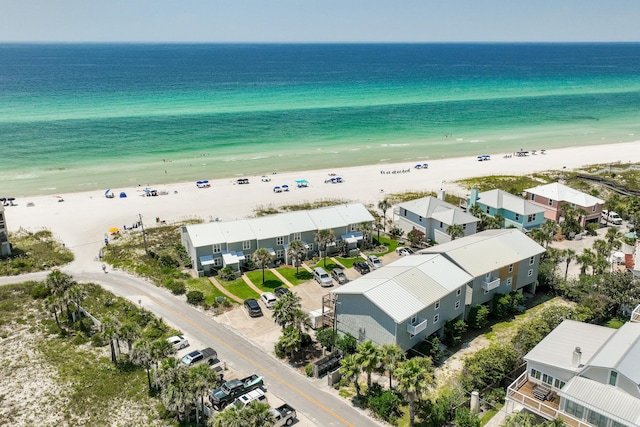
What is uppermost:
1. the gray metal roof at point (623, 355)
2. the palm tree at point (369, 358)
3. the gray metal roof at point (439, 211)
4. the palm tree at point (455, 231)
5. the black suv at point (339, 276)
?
the gray metal roof at point (439, 211)

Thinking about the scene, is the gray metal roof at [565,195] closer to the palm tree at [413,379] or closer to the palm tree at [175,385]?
the palm tree at [413,379]

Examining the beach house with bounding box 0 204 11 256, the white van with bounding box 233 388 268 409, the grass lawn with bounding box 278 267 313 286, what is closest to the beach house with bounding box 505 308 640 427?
the white van with bounding box 233 388 268 409

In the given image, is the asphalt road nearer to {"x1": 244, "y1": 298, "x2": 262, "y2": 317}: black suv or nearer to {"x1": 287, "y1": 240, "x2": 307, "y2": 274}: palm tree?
{"x1": 244, "y1": 298, "x2": 262, "y2": 317}: black suv

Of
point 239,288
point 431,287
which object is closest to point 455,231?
point 431,287

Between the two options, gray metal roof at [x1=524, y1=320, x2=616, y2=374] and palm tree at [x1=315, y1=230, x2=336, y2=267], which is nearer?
gray metal roof at [x1=524, y1=320, x2=616, y2=374]

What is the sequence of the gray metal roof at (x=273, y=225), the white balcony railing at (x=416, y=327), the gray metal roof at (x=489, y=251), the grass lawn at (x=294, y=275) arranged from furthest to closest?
the gray metal roof at (x=273, y=225), the grass lawn at (x=294, y=275), the gray metal roof at (x=489, y=251), the white balcony railing at (x=416, y=327)

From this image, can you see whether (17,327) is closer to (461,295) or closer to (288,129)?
(461,295)

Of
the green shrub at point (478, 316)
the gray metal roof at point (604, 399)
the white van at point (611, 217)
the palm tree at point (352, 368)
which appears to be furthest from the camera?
the white van at point (611, 217)

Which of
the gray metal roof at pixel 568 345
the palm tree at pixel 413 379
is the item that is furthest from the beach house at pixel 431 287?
the gray metal roof at pixel 568 345
